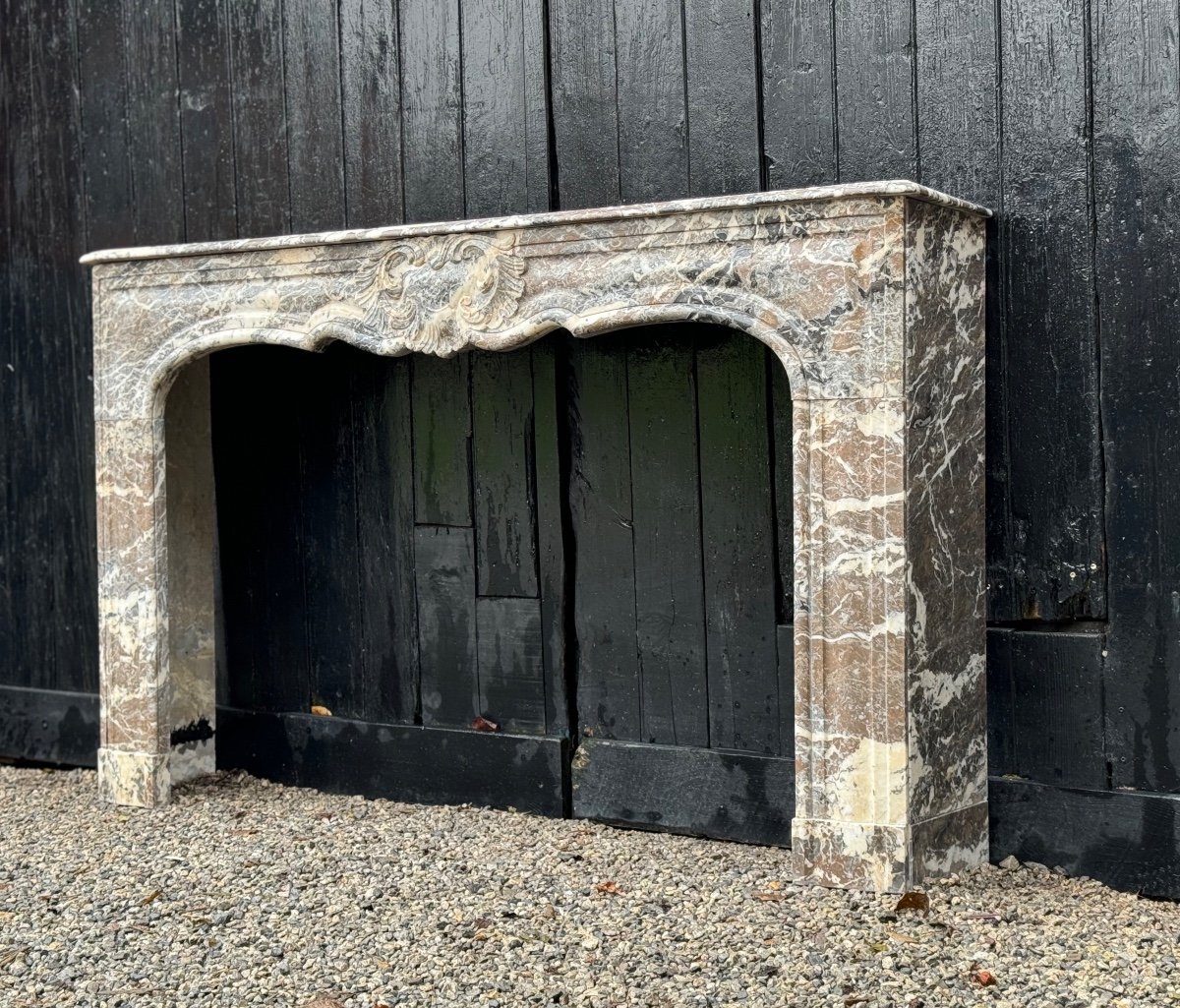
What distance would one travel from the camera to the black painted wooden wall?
351 centimetres

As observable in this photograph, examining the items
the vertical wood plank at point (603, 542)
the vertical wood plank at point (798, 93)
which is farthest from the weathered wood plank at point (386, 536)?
the vertical wood plank at point (798, 93)

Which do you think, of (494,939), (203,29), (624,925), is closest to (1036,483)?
(624,925)

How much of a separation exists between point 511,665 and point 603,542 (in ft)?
1.59

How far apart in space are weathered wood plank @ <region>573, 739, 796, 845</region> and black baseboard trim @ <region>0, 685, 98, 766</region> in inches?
76.7

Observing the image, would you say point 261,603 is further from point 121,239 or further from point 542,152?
point 542,152

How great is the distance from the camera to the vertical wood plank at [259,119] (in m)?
4.65

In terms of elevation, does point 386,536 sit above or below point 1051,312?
Result: below

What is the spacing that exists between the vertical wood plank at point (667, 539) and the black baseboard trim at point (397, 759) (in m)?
0.37

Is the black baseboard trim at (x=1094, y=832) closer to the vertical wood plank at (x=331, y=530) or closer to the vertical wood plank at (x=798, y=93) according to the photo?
the vertical wood plank at (x=798, y=93)

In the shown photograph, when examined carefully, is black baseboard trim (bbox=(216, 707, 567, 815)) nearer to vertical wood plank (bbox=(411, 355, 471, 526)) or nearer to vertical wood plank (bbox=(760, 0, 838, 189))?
vertical wood plank (bbox=(411, 355, 471, 526))

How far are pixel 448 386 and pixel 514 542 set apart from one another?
52 cm

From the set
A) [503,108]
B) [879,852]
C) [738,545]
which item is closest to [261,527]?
[503,108]

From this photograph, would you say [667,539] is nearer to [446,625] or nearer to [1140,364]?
[446,625]

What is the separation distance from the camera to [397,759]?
455cm
